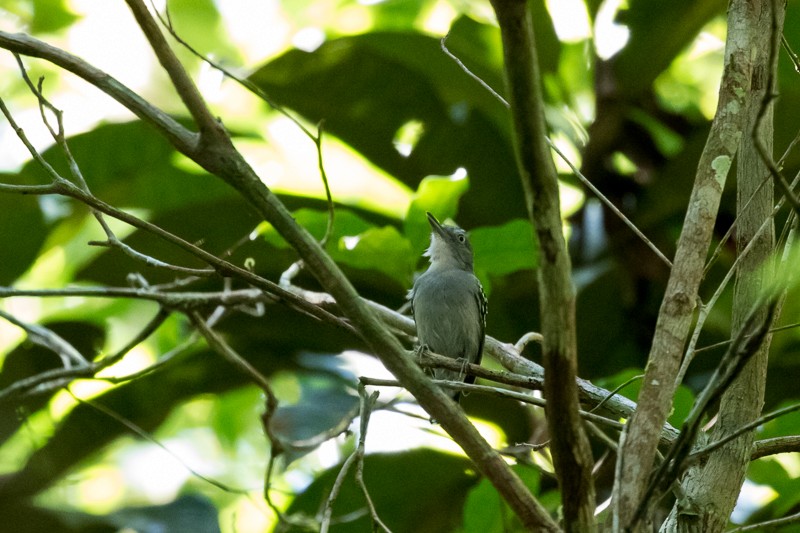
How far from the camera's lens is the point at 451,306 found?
19.4 feet

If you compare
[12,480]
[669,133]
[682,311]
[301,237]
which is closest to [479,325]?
[669,133]

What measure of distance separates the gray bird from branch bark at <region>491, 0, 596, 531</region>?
3771 millimetres

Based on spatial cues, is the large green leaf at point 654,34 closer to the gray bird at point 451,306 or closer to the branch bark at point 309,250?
the gray bird at point 451,306

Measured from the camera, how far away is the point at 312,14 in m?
8.12

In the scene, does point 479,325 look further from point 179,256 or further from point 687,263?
point 687,263

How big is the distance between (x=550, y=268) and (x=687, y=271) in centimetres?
79

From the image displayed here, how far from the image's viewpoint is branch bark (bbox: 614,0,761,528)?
6.42 feet

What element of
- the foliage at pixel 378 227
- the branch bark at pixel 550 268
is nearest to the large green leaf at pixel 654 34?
the foliage at pixel 378 227

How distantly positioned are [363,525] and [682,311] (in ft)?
9.48

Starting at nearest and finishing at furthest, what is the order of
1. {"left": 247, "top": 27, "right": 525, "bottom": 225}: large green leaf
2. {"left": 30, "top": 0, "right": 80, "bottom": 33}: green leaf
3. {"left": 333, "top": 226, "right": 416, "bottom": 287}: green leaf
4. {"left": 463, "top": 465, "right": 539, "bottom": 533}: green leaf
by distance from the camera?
{"left": 463, "top": 465, "right": 539, "bottom": 533}: green leaf, {"left": 333, "top": 226, "right": 416, "bottom": 287}: green leaf, {"left": 247, "top": 27, "right": 525, "bottom": 225}: large green leaf, {"left": 30, "top": 0, "right": 80, "bottom": 33}: green leaf

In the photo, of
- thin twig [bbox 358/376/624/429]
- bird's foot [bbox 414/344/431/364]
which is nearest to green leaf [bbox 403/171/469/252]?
bird's foot [bbox 414/344/431/364]

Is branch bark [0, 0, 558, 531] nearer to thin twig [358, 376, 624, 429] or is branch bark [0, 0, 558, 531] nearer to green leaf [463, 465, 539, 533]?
thin twig [358, 376, 624, 429]

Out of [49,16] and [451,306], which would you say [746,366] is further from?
[49,16]

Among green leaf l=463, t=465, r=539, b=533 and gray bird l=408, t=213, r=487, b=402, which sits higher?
gray bird l=408, t=213, r=487, b=402
